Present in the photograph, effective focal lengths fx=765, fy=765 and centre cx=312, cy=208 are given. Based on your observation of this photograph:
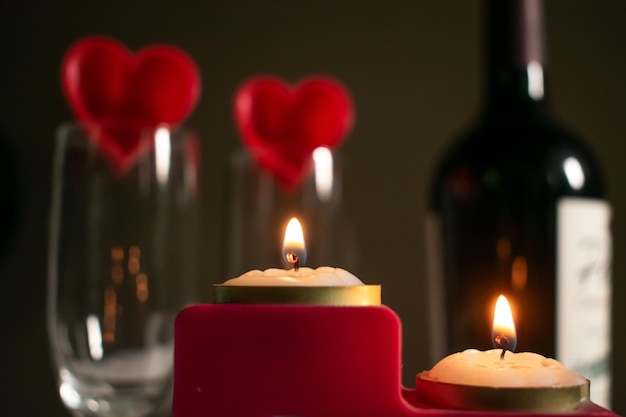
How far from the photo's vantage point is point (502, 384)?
27 cm

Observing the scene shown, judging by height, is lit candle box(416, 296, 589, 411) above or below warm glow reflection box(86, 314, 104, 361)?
above

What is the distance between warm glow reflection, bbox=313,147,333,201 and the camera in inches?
24.7

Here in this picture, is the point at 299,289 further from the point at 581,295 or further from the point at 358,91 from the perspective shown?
the point at 358,91

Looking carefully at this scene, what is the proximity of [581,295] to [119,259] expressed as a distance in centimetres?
36

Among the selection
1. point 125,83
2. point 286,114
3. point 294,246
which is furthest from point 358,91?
point 294,246

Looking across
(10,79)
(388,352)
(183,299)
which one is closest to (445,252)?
(183,299)

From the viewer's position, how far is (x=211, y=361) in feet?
0.92

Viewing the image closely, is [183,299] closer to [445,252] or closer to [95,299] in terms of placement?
[95,299]

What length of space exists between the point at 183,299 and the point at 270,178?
0.43ft

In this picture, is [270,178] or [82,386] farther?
[270,178]

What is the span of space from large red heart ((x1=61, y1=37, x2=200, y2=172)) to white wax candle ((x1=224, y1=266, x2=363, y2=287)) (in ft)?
1.18

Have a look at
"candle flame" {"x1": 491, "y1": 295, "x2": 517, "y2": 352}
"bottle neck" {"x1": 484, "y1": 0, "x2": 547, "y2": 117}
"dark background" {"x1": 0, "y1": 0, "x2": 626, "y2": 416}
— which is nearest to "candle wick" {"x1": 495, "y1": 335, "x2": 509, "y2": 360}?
"candle flame" {"x1": 491, "y1": 295, "x2": 517, "y2": 352}

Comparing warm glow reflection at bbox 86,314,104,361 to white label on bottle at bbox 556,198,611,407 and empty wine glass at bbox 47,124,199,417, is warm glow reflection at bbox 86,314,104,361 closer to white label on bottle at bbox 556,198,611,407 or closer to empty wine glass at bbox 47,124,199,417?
empty wine glass at bbox 47,124,199,417

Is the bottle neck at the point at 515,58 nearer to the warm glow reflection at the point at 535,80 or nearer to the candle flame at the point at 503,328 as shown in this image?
the warm glow reflection at the point at 535,80
